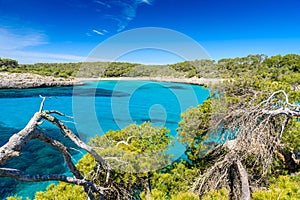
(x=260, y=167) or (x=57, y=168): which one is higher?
(x=260, y=167)

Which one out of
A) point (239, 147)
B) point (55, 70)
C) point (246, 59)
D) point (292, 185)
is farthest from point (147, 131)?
point (55, 70)

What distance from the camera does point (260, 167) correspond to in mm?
4785

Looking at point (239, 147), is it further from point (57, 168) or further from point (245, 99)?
point (57, 168)

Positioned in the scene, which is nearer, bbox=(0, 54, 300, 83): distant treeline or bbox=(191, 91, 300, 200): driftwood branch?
bbox=(191, 91, 300, 200): driftwood branch

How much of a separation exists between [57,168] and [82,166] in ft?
20.8

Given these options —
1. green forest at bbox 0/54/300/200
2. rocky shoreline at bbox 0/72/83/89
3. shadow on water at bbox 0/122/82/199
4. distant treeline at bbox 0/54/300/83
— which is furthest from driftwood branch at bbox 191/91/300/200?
rocky shoreline at bbox 0/72/83/89

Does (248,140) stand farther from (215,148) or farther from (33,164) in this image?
(33,164)

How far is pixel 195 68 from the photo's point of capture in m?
22.3

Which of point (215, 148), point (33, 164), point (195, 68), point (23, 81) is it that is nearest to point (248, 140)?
point (215, 148)

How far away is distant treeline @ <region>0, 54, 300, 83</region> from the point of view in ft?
46.8

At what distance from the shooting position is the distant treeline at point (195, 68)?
46.8 feet

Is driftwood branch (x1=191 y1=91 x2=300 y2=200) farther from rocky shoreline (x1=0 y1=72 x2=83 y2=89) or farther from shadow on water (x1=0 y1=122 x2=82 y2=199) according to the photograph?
rocky shoreline (x1=0 y1=72 x2=83 y2=89)

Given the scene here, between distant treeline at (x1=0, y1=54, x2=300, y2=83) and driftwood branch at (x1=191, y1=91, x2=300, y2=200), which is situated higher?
distant treeline at (x1=0, y1=54, x2=300, y2=83)

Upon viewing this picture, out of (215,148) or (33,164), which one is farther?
(33,164)
